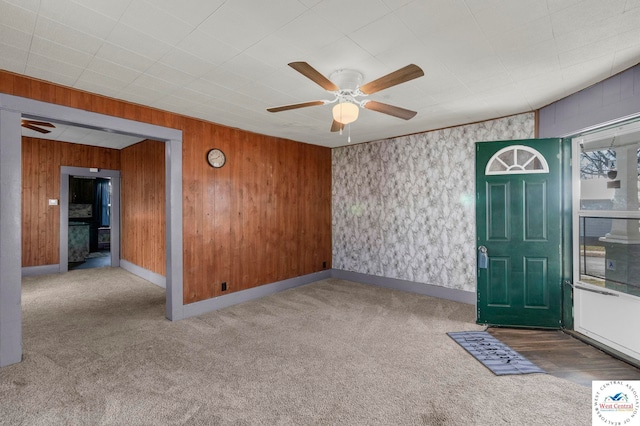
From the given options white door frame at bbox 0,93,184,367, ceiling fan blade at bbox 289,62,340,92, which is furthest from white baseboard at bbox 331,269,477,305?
white door frame at bbox 0,93,184,367

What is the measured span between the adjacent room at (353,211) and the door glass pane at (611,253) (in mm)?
21

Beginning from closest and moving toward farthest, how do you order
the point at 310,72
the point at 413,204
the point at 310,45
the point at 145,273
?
the point at 310,72 < the point at 310,45 < the point at 413,204 < the point at 145,273

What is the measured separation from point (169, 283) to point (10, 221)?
1.71 m

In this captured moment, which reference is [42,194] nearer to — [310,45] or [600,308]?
[310,45]

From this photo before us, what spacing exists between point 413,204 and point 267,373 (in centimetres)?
363

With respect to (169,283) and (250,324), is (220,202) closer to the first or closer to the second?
(169,283)

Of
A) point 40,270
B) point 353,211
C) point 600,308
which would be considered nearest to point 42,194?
point 40,270

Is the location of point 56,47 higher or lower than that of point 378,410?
higher

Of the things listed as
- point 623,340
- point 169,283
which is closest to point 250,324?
point 169,283

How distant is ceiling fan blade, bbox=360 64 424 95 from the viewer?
2.06 m

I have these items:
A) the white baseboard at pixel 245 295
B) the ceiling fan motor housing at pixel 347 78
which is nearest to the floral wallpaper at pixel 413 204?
the white baseboard at pixel 245 295

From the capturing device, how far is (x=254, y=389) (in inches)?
95.0

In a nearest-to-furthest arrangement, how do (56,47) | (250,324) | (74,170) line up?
(56,47) < (250,324) < (74,170)

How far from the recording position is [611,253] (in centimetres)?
325
